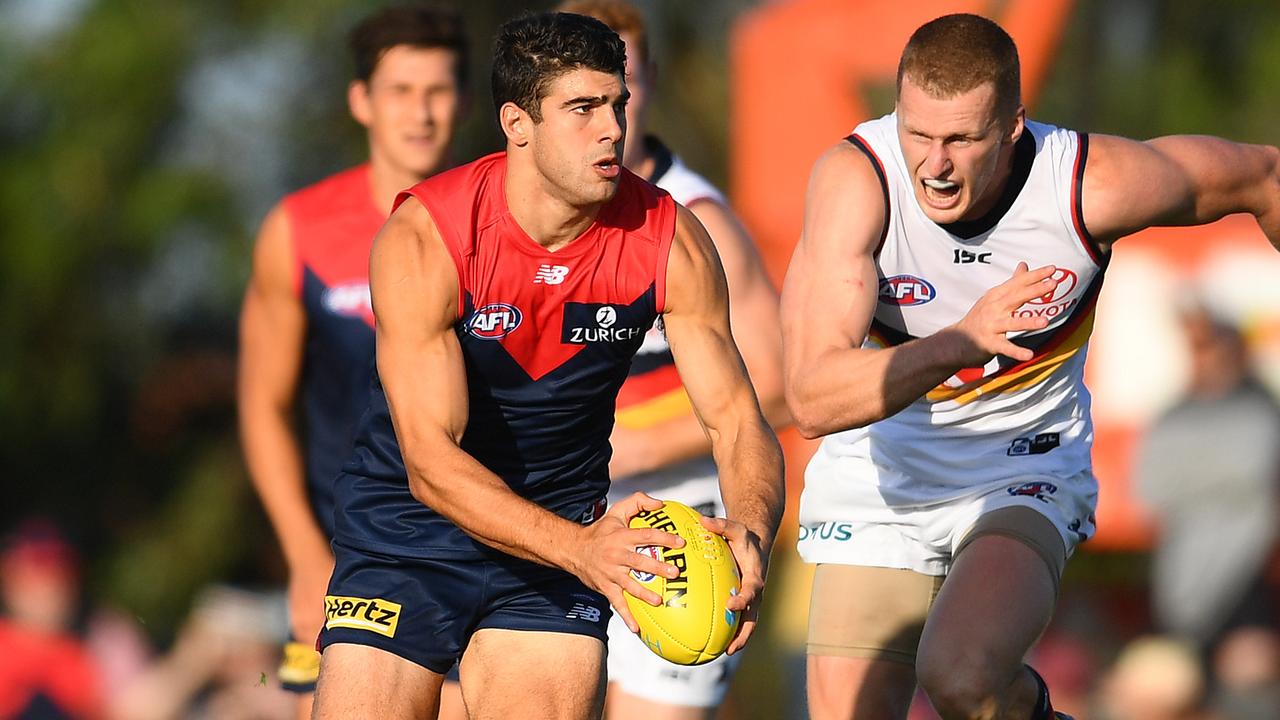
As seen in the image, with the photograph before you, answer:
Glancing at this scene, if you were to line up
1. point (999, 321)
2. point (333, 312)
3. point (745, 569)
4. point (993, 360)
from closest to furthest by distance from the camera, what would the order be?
point (745, 569) < point (999, 321) < point (993, 360) < point (333, 312)

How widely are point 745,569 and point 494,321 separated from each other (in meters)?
1.10

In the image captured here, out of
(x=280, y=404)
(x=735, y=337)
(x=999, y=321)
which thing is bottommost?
(x=280, y=404)

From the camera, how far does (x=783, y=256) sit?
40.6 ft

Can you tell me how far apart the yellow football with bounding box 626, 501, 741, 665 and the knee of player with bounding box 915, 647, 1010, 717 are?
99 centimetres

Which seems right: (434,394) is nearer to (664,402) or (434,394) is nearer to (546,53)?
(546,53)

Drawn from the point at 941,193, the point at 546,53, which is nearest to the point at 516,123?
the point at 546,53

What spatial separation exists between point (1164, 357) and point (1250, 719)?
9.03 ft

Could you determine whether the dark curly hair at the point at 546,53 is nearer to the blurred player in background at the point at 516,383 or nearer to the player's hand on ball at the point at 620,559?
the blurred player in background at the point at 516,383

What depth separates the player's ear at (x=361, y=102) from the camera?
24.4 feet

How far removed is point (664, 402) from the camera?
7.12 meters

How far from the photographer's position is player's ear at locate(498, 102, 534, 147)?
520cm

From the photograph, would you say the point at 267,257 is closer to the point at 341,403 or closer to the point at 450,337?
the point at 341,403

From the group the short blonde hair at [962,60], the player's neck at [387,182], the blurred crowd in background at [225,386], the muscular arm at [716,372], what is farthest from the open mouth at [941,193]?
the blurred crowd in background at [225,386]

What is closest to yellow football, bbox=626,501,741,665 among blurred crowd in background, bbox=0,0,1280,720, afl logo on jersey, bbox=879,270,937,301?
afl logo on jersey, bbox=879,270,937,301
